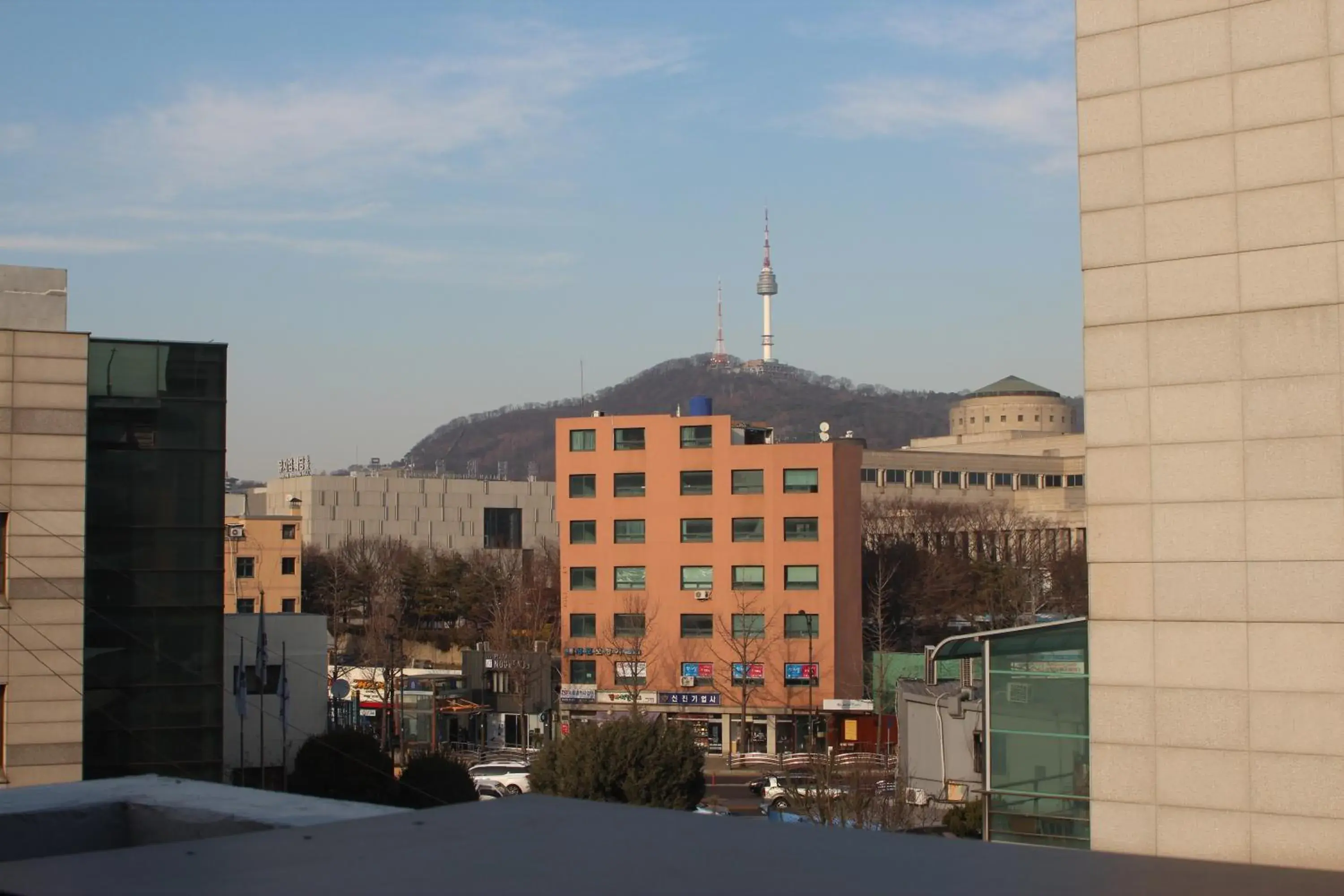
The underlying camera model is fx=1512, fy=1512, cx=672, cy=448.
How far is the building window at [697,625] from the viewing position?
74875 millimetres

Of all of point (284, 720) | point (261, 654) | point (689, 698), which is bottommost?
point (689, 698)

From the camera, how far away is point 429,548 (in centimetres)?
14625

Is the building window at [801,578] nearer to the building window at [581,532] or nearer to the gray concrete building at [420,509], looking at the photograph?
the building window at [581,532]

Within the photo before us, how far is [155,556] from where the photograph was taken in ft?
100

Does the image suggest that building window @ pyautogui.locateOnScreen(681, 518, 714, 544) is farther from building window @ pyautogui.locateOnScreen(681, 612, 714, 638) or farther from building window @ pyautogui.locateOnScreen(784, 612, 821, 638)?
building window @ pyautogui.locateOnScreen(784, 612, 821, 638)

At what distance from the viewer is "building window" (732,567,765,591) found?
7438cm

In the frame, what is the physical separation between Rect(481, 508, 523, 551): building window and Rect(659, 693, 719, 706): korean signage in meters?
84.1

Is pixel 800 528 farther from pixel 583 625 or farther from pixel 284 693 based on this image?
pixel 284 693

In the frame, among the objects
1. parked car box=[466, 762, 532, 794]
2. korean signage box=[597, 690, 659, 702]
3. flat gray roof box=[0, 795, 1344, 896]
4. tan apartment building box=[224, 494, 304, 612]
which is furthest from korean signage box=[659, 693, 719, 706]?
flat gray roof box=[0, 795, 1344, 896]

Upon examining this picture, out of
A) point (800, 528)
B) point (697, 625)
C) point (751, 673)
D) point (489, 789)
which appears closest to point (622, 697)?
point (697, 625)

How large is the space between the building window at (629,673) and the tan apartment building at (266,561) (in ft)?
91.0

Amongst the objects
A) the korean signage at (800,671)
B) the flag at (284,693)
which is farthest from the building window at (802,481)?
the flag at (284,693)

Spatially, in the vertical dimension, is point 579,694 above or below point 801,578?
below

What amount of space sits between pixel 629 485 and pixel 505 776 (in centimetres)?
2863
